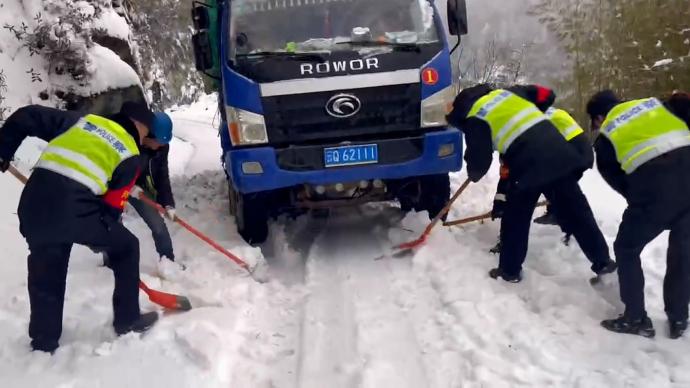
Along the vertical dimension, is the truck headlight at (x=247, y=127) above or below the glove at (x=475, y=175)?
above

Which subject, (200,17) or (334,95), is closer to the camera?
(334,95)

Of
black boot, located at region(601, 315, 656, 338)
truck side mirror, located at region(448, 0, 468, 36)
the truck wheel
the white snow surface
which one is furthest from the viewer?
the truck wheel

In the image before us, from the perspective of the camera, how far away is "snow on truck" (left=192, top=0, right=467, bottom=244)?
4949mm

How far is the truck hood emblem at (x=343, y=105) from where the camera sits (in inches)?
195

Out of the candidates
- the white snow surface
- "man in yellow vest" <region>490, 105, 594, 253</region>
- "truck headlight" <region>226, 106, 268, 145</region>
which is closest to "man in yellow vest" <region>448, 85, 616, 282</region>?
"man in yellow vest" <region>490, 105, 594, 253</region>

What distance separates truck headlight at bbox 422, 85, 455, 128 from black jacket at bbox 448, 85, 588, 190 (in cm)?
71

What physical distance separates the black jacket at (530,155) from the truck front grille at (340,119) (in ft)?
2.50

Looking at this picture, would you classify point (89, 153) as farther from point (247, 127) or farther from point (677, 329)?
point (677, 329)

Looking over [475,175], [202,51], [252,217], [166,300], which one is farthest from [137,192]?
→ [475,175]

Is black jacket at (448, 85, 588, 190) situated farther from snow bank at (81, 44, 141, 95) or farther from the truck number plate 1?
snow bank at (81, 44, 141, 95)

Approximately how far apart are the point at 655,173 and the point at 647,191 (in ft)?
0.35

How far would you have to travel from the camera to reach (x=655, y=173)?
3.40 metres

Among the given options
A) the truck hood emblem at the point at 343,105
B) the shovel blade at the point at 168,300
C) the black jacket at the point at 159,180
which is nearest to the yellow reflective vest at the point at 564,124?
the truck hood emblem at the point at 343,105

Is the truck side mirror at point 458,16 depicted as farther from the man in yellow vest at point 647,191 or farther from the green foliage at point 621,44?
the green foliage at point 621,44
